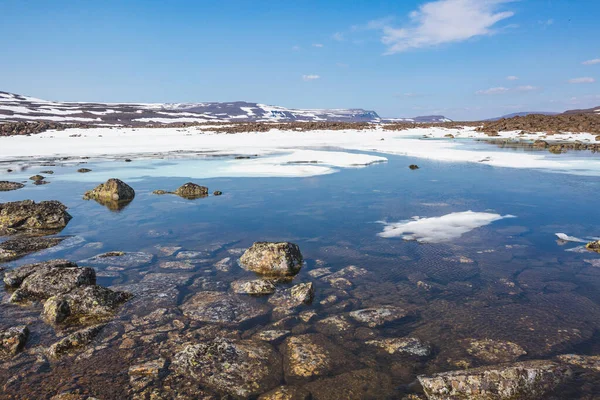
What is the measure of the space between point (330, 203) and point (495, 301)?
621cm

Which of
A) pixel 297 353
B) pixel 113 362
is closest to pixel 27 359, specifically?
pixel 113 362

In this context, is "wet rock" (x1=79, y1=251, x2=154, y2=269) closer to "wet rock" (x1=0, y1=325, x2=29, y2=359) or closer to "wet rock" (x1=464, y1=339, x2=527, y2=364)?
"wet rock" (x1=0, y1=325, x2=29, y2=359)

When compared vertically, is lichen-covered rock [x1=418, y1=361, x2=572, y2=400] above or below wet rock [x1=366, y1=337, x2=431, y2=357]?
above

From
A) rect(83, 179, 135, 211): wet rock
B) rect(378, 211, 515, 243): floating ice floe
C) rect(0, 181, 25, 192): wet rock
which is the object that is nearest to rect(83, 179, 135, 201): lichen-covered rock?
rect(83, 179, 135, 211): wet rock

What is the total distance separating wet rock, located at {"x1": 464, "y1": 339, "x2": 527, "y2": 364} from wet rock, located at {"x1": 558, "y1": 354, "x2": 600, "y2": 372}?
1.20 ft

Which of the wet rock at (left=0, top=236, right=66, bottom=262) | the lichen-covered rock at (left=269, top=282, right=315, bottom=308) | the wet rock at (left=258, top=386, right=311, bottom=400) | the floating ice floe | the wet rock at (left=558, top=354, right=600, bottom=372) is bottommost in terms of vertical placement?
the wet rock at (left=0, top=236, right=66, bottom=262)

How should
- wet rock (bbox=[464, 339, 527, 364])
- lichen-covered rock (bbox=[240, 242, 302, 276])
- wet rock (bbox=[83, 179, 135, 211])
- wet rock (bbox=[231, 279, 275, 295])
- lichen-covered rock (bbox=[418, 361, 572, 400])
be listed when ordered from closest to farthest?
lichen-covered rock (bbox=[418, 361, 572, 400])
wet rock (bbox=[464, 339, 527, 364])
wet rock (bbox=[231, 279, 275, 295])
lichen-covered rock (bbox=[240, 242, 302, 276])
wet rock (bbox=[83, 179, 135, 211])

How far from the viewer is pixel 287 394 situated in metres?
3.54

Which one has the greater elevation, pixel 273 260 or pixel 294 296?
pixel 273 260

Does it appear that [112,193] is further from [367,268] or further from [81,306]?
[367,268]

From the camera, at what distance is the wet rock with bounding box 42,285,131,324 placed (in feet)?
15.7

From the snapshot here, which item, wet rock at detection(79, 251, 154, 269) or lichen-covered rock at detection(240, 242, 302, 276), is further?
wet rock at detection(79, 251, 154, 269)

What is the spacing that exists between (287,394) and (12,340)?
316 centimetres

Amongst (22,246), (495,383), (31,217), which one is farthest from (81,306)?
(31,217)
